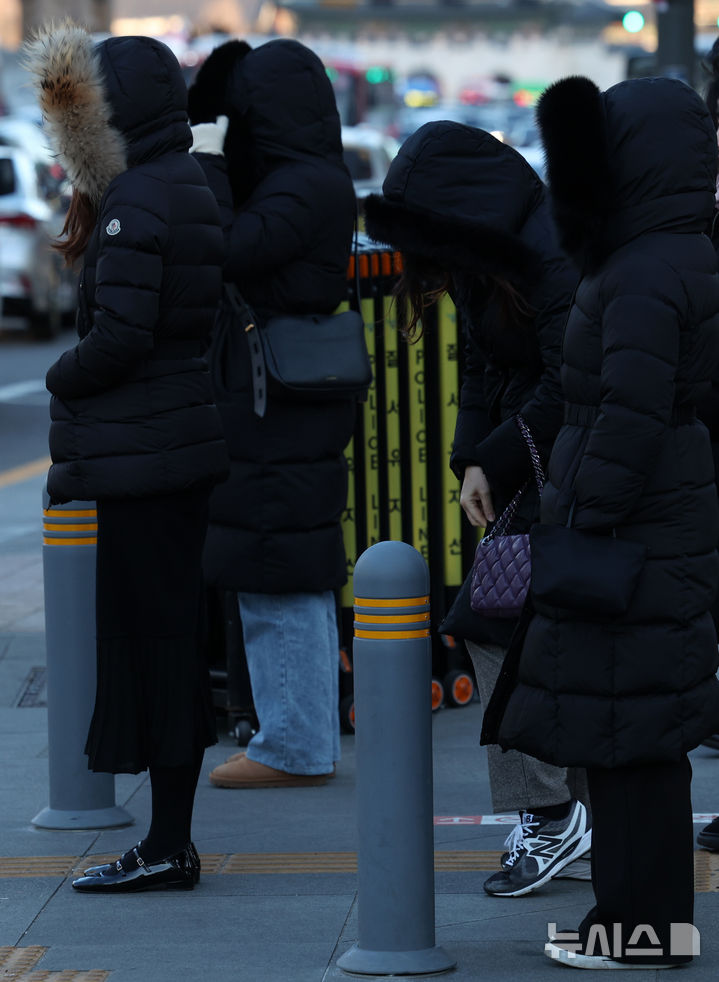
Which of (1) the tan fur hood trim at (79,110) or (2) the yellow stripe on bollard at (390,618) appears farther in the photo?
(1) the tan fur hood trim at (79,110)

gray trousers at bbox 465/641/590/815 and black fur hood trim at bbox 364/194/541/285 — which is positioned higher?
black fur hood trim at bbox 364/194/541/285

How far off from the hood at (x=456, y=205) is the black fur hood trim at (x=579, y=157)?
1.83ft

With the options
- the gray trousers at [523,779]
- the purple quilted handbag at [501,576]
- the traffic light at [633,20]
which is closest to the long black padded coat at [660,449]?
the purple quilted handbag at [501,576]

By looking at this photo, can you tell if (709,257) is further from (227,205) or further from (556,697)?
(227,205)

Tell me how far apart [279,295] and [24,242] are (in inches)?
643

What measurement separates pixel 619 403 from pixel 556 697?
1.96 ft

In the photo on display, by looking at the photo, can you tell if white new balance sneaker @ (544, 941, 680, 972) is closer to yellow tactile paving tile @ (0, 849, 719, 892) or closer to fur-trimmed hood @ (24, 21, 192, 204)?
yellow tactile paving tile @ (0, 849, 719, 892)

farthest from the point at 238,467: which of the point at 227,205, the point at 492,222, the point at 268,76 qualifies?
the point at 492,222

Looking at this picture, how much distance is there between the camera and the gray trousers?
4.75 m

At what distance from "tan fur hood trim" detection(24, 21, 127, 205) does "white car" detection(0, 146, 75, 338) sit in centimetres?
1632

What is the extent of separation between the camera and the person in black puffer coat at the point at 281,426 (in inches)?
223

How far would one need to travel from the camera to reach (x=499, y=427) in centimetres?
468

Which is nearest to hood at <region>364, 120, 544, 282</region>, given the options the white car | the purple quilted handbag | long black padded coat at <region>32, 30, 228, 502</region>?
long black padded coat at <region>32, 30, 228, 502</region>

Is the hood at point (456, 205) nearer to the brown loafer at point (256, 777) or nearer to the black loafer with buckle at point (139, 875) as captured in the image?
the black loafer with buckle at point (139, 875)
